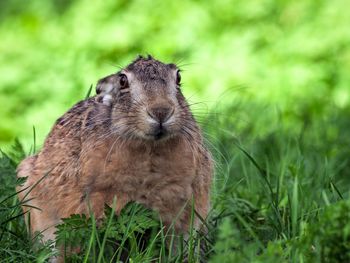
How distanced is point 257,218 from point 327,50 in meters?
5.16

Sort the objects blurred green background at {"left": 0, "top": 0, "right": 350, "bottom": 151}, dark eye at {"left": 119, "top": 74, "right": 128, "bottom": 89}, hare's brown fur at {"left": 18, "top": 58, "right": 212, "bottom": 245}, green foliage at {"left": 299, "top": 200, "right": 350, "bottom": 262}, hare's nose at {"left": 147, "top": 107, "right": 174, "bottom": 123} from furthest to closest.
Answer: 1. blurred green background at {"left": 0, "top": 0, "right": 350, "bottom": 151}
2. dark eye at {"left": 119, "top": 74, "right": 128, "bottom": 89}
3. hare's brown fur at {"left": 18, "top": 58, "right": 212, "bottom": 245}
4. hare's nose at {"left": 147, "top": 107, "right": 174, "bottom": 123}
5. green foliage at {"left": 299, "top": 200, "right": 350, "bottom": 262}

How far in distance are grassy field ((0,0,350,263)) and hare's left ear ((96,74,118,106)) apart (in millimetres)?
543

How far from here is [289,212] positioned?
425 centimetres

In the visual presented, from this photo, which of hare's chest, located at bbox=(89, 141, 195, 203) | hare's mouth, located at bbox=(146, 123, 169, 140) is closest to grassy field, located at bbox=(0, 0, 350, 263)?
hare's chest, located at bbox=(89, 141, 195, 203)

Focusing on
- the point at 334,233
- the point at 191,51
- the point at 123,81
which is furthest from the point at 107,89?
the point at 191,51

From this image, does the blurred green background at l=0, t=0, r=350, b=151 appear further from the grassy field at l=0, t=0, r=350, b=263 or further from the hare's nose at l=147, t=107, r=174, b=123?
the hare's nose at l=147, t=107, r=174, b=123

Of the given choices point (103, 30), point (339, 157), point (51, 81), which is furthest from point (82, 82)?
point (339, 157)

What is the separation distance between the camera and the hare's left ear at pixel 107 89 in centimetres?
431

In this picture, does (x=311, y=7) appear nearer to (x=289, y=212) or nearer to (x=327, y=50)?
(x=327, y=50)

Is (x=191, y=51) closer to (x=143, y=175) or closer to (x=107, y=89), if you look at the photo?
(x=107, y=89)

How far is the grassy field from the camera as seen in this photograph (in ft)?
13.4

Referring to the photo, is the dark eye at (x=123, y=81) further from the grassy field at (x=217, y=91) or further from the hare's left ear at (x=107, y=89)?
the grassy field at (x=217, y=91)

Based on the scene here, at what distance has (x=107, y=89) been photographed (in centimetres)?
436

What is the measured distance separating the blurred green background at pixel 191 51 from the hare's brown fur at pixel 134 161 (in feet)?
12.3
